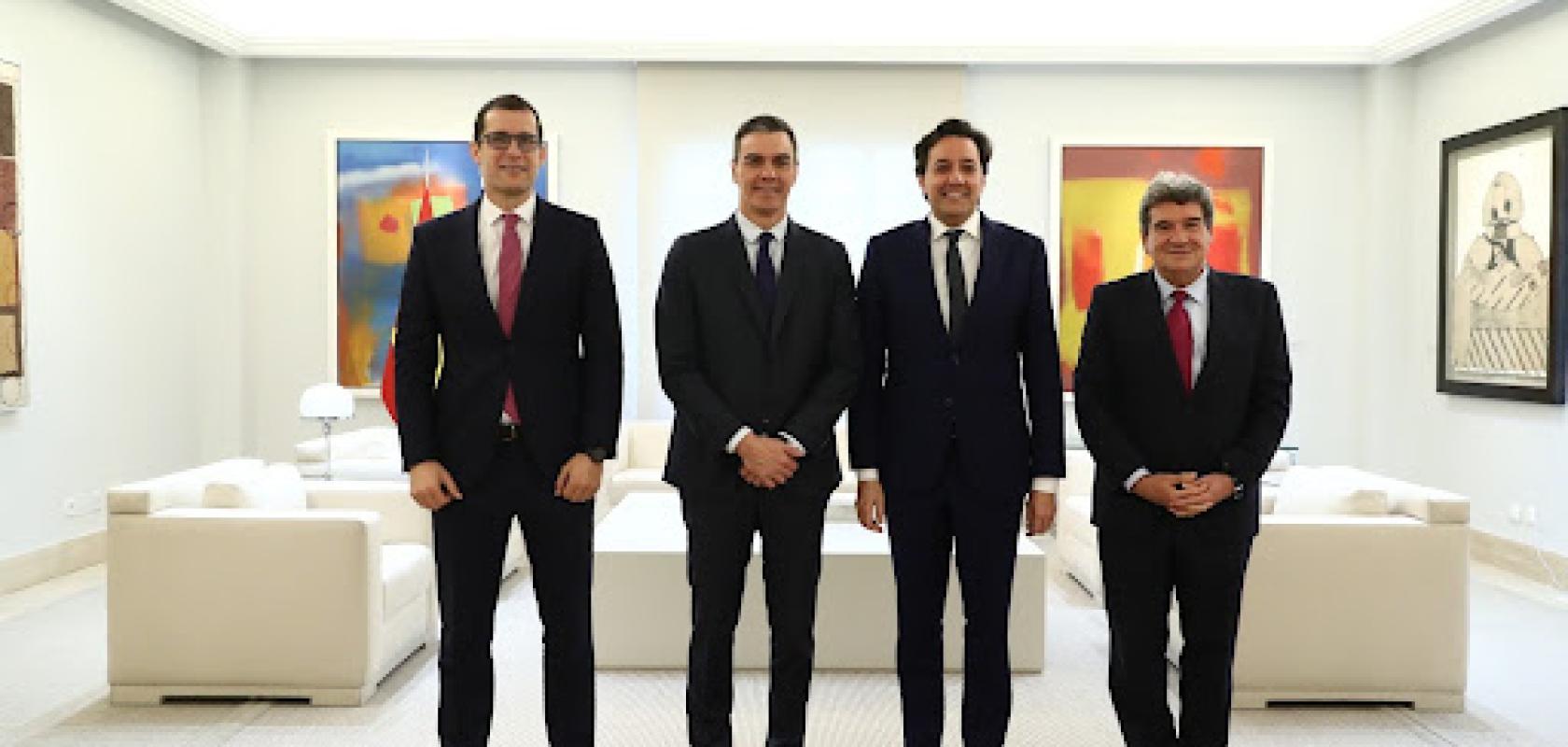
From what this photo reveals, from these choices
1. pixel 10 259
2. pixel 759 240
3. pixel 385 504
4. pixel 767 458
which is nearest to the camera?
pixel 767 458

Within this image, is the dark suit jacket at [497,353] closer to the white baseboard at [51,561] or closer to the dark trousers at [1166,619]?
the dark trousers at [1166,619]

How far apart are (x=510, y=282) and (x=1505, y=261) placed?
21.2 ft

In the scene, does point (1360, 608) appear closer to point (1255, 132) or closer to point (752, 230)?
point (752, 230)

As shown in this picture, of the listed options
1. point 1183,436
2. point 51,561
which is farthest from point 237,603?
point 1183,436

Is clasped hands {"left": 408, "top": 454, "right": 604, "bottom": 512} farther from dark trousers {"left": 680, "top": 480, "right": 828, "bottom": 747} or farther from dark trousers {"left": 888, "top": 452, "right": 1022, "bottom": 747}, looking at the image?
dark trousers {"left": 888, "top": 452, "right": 1022, "bottom": 747}

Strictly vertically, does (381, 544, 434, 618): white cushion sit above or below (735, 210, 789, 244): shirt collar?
below

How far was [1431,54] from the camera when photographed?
857 centimetres

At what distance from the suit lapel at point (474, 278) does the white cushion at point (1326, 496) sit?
3.40 metres

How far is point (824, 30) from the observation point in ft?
29.6

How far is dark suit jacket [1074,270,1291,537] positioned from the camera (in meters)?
3.20

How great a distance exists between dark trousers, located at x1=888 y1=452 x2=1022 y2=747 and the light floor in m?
0.99

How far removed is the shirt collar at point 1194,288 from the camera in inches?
129

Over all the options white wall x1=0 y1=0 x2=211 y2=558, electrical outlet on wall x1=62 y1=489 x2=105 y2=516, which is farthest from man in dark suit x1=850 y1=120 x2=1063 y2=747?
electrical outlet on wall x1=62 y1=489 x2=105 y2=516

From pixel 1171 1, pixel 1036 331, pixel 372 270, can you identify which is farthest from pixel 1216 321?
pixel 372 270
